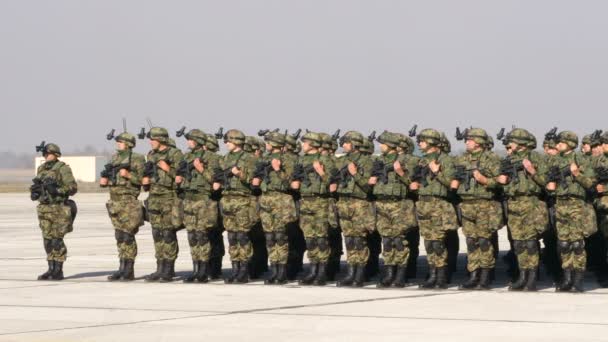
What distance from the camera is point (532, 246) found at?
673 inches

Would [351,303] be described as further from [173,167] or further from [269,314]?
[173,167]

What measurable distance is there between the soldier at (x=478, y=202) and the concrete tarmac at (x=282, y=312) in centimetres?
41

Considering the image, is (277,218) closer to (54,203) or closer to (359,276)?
(359,276)

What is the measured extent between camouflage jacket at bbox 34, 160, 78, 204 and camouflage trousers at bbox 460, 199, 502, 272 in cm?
581

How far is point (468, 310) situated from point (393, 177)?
10.3 ft

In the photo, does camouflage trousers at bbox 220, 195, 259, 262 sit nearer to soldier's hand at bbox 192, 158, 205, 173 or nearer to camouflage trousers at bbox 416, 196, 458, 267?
soldier's hand at bbox 192, 158, 205, 173

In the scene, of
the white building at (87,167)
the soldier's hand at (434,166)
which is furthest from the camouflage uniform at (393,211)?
the white building at (87,167)

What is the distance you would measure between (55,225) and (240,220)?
2.89 metres

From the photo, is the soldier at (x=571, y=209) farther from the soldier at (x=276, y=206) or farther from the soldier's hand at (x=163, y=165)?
Answer: the soldier's hand at (x=163, y=165)

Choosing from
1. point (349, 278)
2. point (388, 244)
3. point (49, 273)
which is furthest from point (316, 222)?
point (49, 273)

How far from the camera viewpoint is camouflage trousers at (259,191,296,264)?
18.3m

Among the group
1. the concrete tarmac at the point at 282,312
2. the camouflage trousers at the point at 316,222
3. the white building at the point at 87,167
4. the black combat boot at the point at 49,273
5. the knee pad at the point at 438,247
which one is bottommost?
the concrete tarmac at the point at 282,312

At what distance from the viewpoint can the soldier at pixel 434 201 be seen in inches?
685

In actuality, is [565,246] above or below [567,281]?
above
